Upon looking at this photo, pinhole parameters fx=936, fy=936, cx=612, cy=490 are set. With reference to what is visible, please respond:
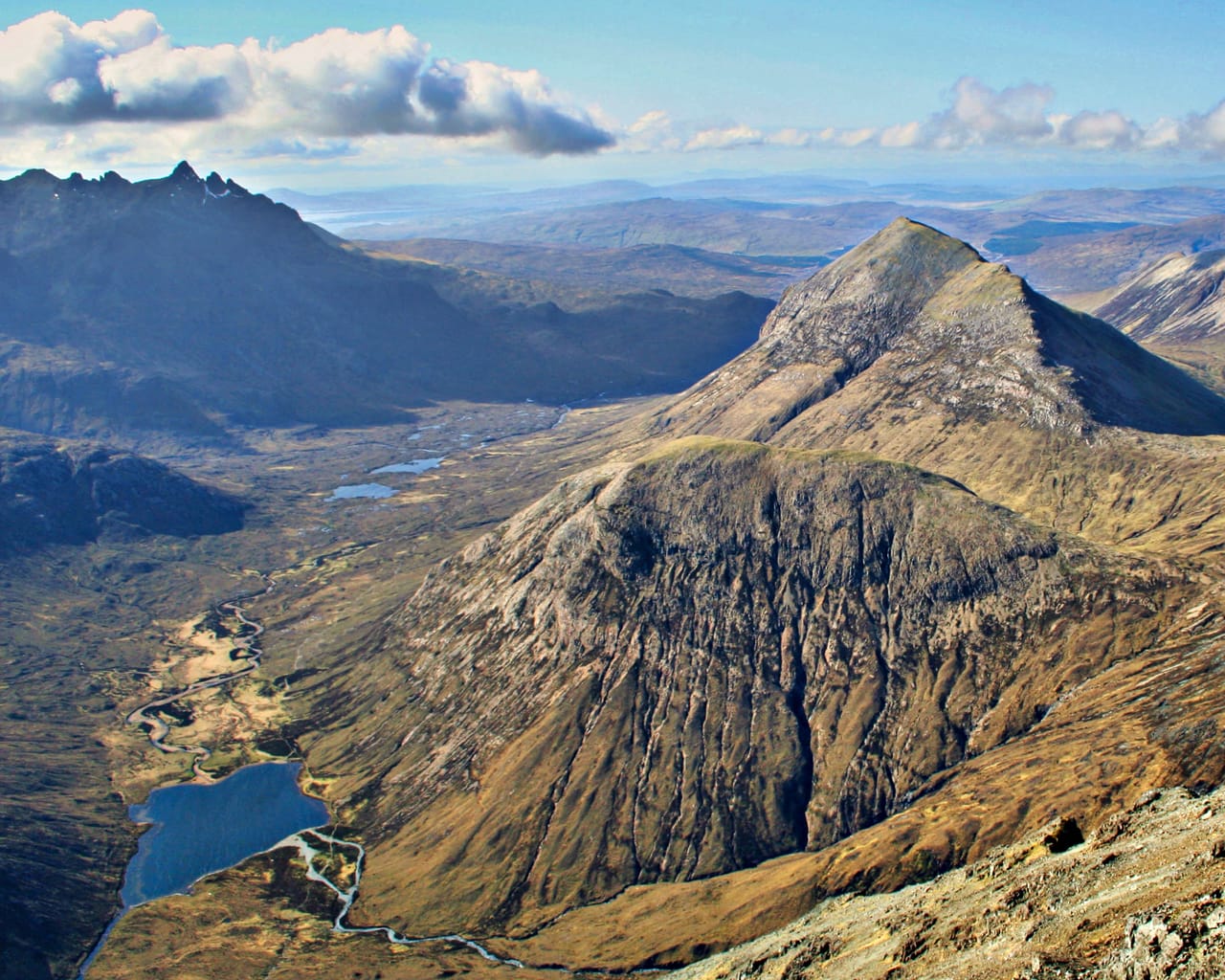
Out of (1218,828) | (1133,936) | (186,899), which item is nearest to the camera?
(1133,936)

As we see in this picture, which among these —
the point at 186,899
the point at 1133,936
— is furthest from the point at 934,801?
the point at 186,899

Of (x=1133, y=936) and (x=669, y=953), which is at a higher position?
(x=1133, y=936)

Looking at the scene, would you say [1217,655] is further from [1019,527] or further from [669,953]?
[669,953]

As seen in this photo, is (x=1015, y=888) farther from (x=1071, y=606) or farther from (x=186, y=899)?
(x=186, y=899)

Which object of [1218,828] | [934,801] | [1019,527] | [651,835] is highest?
[1218,828]

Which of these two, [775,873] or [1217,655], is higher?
[1217,655]

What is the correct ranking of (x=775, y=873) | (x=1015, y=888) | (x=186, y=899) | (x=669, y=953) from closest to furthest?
(x=1015, y=888)
(x=669, y=953)
(x=775, y=873)
(x=186, y=899)

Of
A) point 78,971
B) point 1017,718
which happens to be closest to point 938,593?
point 1017,718

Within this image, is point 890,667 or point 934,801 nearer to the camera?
point 934,801

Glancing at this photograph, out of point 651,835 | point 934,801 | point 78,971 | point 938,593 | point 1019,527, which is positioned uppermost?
point 1019,527
